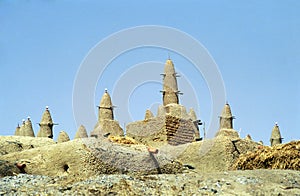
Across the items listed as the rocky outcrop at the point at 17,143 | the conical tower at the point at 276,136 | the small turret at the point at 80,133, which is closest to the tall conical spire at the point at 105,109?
the small turret at the point at 80,133

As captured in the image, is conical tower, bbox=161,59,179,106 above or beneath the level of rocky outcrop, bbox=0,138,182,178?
above

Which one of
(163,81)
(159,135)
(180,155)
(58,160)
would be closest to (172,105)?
(163,81)

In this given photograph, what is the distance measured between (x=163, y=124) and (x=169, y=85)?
7.81 m

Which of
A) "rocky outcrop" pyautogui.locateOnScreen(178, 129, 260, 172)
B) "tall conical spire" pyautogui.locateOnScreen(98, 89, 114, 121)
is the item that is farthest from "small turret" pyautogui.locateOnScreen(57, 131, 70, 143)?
"rocky outcrop" pyautogui.locateOnScreen(178, 129, 260, 172)

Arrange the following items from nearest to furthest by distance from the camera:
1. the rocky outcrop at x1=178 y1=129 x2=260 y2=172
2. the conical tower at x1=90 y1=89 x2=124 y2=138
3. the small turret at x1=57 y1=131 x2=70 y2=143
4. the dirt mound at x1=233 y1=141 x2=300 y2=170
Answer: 1. the dirt mound at x1=233 y1=141 x2=300 y2=170
2. the rocky outcrop at x1=178 y1=129 x2=260 y2=172
3. the conical tower at x1=90 y1=89 x2=124 y2=138
4. the small turret at x1=57 y1=131 x2=70 y2=143

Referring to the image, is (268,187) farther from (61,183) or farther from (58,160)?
(58,160)

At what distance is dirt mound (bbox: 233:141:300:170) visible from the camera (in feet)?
35.4

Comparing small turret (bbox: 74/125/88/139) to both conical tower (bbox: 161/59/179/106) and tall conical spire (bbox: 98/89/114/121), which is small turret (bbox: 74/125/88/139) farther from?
conical tower (bbox: 161/59/179/106)

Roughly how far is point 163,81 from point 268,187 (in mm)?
18097

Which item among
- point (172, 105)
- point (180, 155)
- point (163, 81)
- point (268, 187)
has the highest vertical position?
point (163, 81)

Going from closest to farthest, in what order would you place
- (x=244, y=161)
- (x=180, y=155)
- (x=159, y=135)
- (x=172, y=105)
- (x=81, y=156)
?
(x=81, y=156) → (x=244, y=161) → (x=180, y=155) → (x=159, y=135) → (x=172, y=105)

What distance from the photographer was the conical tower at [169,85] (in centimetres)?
2472

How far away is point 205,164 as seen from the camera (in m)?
15.0

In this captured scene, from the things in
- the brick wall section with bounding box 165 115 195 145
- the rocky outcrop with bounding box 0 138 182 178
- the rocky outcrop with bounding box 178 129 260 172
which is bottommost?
the rocky outcrop with bounding box 0 138 182 178
